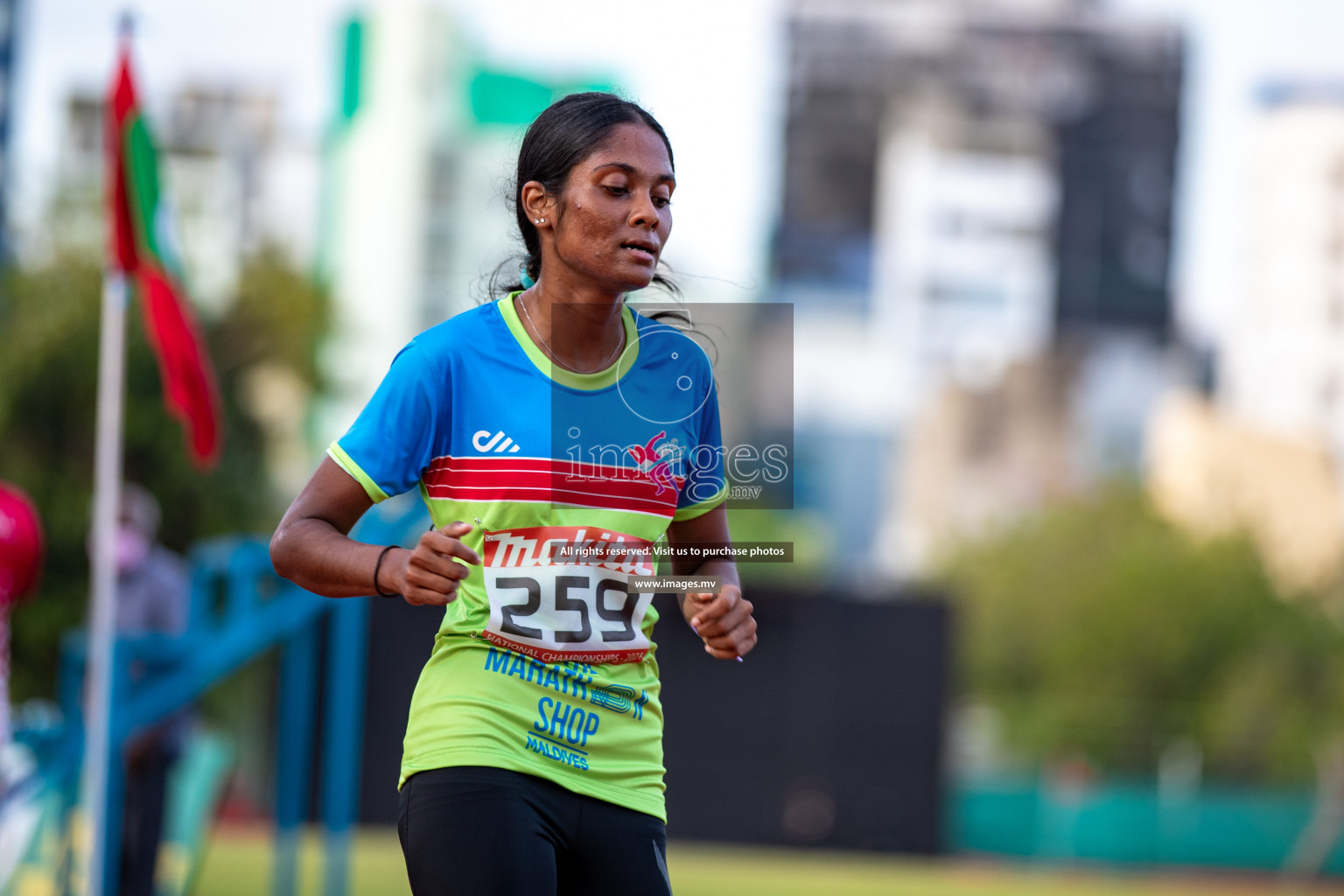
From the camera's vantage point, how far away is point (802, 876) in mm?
15516

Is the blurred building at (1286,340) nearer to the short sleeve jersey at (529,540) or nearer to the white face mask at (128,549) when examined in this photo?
the white face mask at (128,549)

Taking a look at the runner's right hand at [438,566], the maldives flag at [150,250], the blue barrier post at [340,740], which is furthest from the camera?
the blue barrier post at [340,740]

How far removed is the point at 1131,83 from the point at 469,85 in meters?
26.7

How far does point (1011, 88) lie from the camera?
73.4 metres

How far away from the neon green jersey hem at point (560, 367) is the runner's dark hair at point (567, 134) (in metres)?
0.11

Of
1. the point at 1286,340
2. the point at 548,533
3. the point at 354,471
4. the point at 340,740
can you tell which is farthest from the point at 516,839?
the point at 1286,340

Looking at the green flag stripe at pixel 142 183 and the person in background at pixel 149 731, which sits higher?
the green flag stripe at pixel 142 183

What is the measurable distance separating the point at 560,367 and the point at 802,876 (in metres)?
13.5

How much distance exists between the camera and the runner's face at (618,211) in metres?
2.62

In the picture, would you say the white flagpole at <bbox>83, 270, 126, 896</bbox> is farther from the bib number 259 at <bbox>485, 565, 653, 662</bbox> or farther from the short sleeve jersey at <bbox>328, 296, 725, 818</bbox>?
the bib number 259 at <bbox>485, 565, 653, 662</bbox>

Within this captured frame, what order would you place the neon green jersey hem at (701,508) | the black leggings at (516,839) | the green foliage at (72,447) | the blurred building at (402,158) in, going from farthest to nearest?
the blurred building at (402,158)
the green foliage at (72,447)
the neon green jersey hem at (701,508)
the black leggings at (516,839)

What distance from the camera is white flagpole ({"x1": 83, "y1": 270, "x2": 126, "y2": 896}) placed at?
5.83 metres

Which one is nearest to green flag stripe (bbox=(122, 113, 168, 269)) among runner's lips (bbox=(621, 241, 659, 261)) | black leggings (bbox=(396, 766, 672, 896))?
runner's lips (bbox=(621, 241, 659, 261))

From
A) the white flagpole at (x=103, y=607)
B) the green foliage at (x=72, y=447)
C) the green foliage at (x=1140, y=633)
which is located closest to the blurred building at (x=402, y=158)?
the green foliage at (x=1140, y=633)
